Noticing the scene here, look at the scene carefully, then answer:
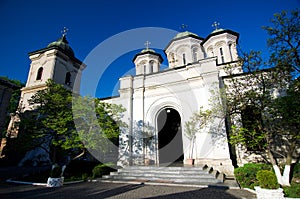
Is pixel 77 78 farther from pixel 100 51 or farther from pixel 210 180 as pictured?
pixel 210 180

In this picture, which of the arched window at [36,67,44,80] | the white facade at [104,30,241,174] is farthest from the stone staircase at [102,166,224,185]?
the arched window at [36,67,44,80]

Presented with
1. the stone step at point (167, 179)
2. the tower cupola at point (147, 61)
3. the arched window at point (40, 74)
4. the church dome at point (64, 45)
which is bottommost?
the stone step at point (167, 179)

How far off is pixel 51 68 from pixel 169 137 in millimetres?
15784

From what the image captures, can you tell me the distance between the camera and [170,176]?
29.2 feet

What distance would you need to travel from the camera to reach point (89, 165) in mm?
13109

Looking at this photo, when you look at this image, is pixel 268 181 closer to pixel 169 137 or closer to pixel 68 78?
pixel 169 137

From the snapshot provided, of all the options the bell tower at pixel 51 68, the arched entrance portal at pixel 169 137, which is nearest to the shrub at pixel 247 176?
the arched entrance portal at pixel 169 137

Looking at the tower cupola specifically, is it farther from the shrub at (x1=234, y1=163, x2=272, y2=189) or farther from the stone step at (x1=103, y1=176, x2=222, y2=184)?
the shrub at (x1=234, y1=163, x2=272, y2=189)

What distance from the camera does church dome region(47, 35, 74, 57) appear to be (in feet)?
70.4

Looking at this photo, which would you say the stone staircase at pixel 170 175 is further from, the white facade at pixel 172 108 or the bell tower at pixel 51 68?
the bell tower at pixel 51 68

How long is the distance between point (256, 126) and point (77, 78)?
22065 millimetres

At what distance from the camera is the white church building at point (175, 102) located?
10.9m

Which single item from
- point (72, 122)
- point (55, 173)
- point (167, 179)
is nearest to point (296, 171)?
point (167, 179)

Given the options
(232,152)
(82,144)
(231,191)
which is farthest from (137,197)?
(232,152)
